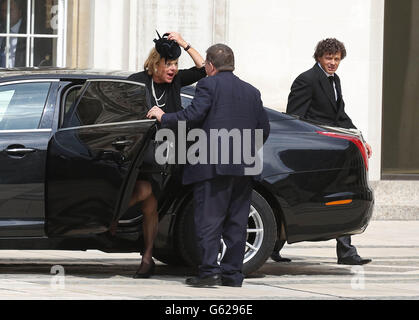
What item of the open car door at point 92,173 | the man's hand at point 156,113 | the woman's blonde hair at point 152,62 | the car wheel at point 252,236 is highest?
the woman's blonde hair at point 152,62

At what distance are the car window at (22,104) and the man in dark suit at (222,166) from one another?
→ 0.92m

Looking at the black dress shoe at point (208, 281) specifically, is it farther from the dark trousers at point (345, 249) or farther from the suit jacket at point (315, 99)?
the dark trousers at point (345, 249)

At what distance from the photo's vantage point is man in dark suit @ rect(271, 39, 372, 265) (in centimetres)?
1113

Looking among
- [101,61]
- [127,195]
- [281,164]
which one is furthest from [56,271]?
[101,61]

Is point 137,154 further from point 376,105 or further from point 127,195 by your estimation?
point 376,105

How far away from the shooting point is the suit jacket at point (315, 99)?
11117 millimetres

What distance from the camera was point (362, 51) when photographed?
17328 mm

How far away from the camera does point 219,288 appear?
9172 millimetres

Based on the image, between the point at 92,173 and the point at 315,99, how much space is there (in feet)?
8.99

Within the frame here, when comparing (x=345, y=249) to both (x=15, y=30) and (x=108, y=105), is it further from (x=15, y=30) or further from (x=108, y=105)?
(x=15, y=30)

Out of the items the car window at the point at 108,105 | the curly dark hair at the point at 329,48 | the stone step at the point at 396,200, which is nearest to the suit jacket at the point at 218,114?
the car window at the point at 108,105

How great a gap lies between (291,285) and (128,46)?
760 centimetres

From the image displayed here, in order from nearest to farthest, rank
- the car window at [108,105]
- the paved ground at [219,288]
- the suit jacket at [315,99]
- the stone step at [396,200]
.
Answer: the paved ground at [219,288] → the car window at [108,105] → the suit jacket at [315,99] → the stone step at [396,200]

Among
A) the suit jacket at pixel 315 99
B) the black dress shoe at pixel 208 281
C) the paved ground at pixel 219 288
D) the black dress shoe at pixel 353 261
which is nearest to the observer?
the paved ground at pixel 219 288
